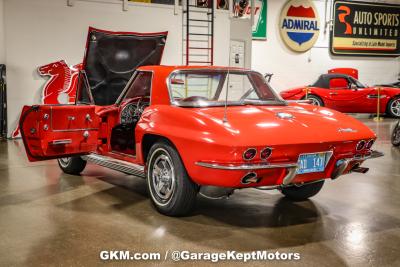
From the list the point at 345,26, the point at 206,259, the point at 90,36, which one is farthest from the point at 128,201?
the point at 345,26

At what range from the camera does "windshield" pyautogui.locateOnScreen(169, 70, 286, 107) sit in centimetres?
412

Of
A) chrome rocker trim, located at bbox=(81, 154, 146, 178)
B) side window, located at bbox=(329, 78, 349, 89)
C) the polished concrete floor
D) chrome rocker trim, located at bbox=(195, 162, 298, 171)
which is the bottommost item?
the polished concrete floor

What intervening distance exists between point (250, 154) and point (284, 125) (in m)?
0.44

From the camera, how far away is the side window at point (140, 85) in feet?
15.5

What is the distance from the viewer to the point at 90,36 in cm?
630

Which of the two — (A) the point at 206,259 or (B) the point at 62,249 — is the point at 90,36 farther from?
(A) the point at 206,259

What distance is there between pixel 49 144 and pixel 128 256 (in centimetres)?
197

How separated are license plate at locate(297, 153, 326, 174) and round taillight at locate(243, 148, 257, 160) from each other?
0.39 metres

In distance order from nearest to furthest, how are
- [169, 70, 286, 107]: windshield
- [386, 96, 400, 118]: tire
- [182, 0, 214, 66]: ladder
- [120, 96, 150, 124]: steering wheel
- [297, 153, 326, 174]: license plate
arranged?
[297, 153, 326, 174]: license plate → [169, 70, 286, 107]: windshield → [120, 96, 150, 124]: steering wheel → [182, 0, 214, 66]: ladder → [386, 96, 400, 118]: tire

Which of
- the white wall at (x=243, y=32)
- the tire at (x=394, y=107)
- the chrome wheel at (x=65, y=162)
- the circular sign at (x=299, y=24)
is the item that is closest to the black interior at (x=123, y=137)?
the chrome wheel at (x=65, y=162)

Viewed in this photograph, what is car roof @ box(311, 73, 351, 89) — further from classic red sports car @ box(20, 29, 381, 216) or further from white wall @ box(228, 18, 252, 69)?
classic red sports car @ box(20, 29, 381, 216)

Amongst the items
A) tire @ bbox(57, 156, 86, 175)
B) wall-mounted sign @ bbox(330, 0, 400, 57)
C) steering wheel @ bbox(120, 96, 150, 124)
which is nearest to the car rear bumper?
steering wheel @ bbox(120, 96, 150, 124)

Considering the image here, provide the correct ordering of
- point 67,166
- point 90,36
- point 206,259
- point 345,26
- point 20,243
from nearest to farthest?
point 206,259 → point 20,243 → point 67,166 → point 90,36 → point 345,26

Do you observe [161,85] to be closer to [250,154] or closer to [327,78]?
[250,154]
